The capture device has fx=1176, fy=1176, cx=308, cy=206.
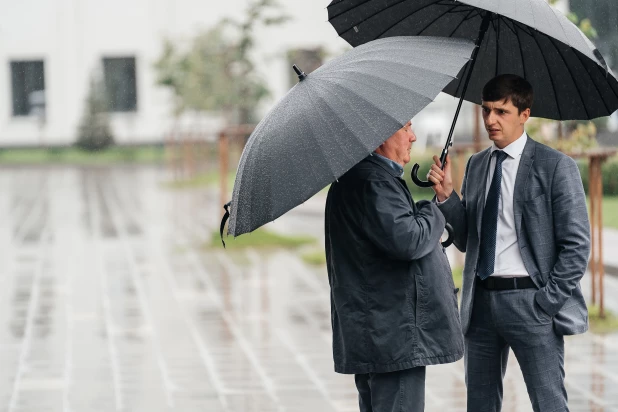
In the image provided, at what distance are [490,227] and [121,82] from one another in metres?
37.3

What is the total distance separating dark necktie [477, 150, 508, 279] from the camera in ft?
14.3

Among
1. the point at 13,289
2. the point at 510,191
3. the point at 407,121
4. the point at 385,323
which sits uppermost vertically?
the point at 407,121

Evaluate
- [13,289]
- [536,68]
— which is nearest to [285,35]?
[13,289]

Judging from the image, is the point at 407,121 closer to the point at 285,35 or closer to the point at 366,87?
the point at 366,87

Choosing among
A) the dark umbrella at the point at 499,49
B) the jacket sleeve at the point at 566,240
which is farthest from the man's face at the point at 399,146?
the jacket sleeve at the point at 566,240

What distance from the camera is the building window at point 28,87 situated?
4091 centimetres

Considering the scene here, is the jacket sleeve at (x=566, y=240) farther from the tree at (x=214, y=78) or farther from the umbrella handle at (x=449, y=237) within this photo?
the tree at (x=214, y=78)

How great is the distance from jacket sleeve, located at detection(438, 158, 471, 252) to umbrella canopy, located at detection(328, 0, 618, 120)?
0.48m

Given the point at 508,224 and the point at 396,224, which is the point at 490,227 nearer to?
the point at 508,224

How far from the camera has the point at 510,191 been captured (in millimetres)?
4379

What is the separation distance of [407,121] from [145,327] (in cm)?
535

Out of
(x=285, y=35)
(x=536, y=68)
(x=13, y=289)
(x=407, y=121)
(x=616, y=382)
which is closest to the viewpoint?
(x=407, y=121)

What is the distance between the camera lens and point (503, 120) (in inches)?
170

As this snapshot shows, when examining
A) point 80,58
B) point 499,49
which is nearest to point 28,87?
point 80,58
